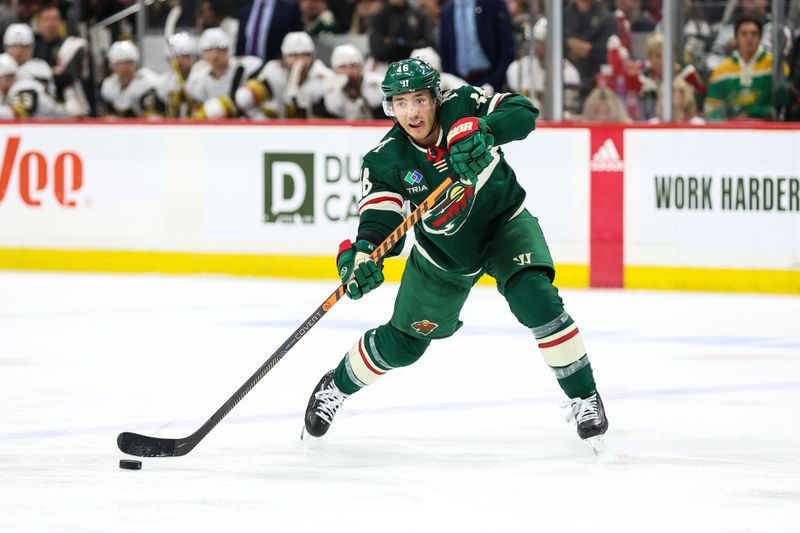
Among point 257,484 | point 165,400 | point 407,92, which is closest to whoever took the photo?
point 257,484

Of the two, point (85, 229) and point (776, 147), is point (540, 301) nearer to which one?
point (776, 147)

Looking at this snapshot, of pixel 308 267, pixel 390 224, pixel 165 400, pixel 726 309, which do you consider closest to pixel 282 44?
pixel 308 267

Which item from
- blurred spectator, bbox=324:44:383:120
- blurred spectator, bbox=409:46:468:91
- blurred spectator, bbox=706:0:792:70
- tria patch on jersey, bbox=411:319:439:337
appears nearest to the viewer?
tria patch on jersey, bbox=411:319:439:337

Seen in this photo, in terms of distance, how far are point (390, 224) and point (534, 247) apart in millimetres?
404

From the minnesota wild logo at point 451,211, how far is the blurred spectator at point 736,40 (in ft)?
14.4

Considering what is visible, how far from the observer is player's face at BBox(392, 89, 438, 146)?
4348 millimetres

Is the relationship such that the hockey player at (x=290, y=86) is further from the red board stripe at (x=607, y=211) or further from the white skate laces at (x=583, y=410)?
the white skate laces at (x=583, y=410)

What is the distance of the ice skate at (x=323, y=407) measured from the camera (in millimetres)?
4621

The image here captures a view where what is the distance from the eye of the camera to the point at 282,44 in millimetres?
9773

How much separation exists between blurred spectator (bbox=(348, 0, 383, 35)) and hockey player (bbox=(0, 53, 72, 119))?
1.96 m

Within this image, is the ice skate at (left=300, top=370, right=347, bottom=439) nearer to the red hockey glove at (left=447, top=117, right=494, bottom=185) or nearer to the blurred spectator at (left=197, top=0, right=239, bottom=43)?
the red hockey glove at (left=447, top=117, right=494, bottom=185)

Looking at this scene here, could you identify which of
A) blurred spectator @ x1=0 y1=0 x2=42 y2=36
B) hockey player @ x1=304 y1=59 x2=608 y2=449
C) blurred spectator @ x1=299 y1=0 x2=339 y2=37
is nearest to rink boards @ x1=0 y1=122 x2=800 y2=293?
blurred spectator @ x1=299 y1=0 x2=339 y2=37

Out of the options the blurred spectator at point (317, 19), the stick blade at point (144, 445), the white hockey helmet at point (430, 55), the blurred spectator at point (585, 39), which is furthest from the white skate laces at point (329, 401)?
the blurred spectator at point (317, 19)

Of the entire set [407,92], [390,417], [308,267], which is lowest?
[308,267]
